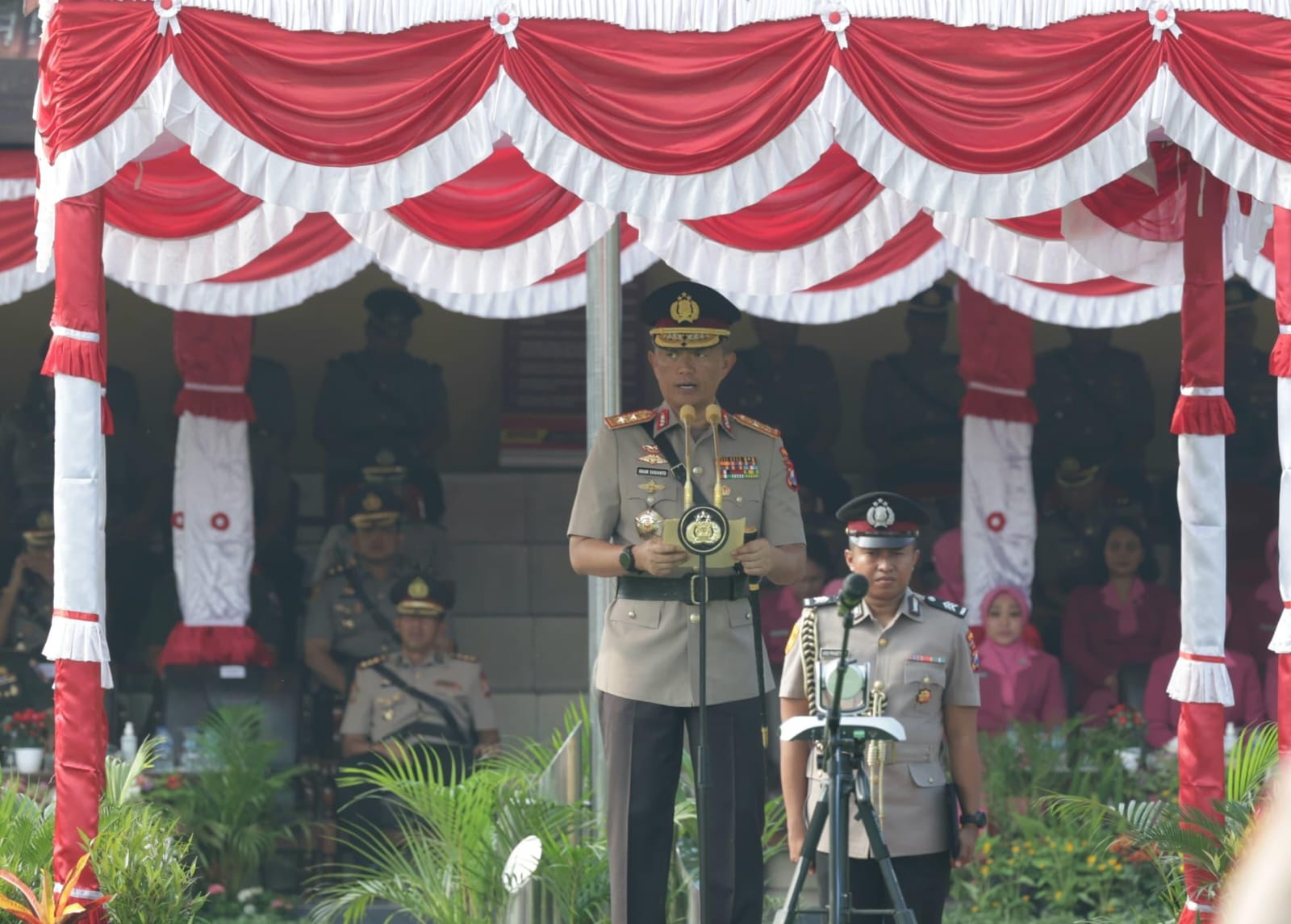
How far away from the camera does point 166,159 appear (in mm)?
6848

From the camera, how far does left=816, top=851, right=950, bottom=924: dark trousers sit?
4.62m

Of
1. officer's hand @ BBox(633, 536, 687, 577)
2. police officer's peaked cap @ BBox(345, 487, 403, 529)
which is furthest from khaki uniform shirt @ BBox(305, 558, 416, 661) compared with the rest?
officer's hand @ BBox(633, 536, 687, 577)

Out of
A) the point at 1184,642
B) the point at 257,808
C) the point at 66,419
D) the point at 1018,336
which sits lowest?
the point at 257,808

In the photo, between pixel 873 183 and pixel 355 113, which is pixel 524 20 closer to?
pixel 355 113

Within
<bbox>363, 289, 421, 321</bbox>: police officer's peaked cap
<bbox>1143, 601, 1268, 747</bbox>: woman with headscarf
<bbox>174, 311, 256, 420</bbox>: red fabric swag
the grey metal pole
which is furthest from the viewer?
<bbox>363, 289, 421, 321</bbox>: police officer's peaked cap

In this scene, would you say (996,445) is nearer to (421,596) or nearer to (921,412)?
(921,412)

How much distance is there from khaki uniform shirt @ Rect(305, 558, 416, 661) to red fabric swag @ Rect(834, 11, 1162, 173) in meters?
4.41

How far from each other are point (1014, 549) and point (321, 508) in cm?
404

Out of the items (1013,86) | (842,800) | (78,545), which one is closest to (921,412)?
(1013,86)

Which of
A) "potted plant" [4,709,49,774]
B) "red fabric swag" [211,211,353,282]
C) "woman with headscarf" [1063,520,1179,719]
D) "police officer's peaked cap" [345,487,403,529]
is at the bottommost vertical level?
"potted plant" [4,709,49,774]

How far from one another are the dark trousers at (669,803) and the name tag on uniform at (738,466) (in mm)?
582

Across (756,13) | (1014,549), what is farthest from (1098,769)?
(756,13)

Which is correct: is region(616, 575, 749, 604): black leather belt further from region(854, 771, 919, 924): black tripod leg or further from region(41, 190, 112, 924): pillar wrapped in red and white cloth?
region(41, 190, 112, 924): pillar wrapped in red and white cloth

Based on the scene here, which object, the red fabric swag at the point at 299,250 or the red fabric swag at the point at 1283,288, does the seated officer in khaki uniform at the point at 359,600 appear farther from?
the red fabric swag at the point at 1283,288
